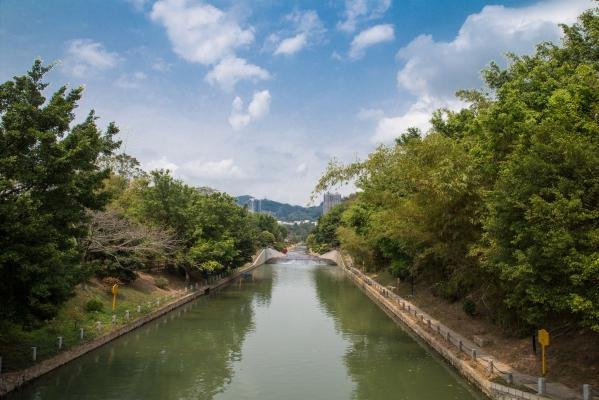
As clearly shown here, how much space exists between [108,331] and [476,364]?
63.8 feet

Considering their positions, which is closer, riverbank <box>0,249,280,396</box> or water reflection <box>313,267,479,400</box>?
riverbank <box>0,249,280,396</box>

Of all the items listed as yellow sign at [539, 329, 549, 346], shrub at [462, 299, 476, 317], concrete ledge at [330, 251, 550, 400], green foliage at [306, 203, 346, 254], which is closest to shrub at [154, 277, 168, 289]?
concrete ledge at [330, 251, 550, 400]

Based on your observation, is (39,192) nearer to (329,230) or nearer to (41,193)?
(41,193)

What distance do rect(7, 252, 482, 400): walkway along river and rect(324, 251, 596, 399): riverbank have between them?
2.18 feet

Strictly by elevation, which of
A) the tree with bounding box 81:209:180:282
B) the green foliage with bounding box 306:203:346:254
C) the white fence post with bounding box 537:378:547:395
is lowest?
the white fence post with bounding box 537:378:547:395

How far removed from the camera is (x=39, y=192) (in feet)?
61.3

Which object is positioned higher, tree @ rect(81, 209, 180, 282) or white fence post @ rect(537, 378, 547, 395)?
tree @ rect(81, 209, 180, 282)

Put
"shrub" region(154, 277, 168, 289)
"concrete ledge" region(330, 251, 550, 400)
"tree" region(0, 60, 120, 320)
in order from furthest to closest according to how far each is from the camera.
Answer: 1. "shrub" region(154, 277, 168, 289)
2. "concrete ledge" region(330, 251, 550, 400)
3. "tree" region(0, 60, 120, 320)

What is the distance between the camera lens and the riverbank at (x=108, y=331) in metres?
19.8

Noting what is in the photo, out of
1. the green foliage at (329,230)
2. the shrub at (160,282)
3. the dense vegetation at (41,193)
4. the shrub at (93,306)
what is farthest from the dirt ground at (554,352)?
the green foliage at (329,230)

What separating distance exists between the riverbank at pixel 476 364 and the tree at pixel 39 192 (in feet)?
53.0

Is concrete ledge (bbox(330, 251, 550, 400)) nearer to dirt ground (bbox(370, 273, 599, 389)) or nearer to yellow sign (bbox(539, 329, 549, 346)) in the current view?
dirt ground (bbox(370, 273, 599, 389))

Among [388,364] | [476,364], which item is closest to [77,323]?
[388,364]

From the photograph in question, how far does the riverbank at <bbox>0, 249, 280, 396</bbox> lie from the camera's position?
1983 centimetres
